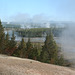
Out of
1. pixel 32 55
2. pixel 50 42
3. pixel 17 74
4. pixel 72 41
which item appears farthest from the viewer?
pixel 72 41

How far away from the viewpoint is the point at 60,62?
27.1 m

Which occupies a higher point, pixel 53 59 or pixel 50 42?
pixel 50 42

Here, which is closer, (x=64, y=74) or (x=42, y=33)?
(x=64, y=74)

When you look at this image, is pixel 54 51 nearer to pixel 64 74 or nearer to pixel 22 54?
pixel 22 54

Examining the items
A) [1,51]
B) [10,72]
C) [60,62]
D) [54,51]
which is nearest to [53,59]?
[60,62]

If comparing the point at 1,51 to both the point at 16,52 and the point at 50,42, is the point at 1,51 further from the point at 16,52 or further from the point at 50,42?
the point at 50,42

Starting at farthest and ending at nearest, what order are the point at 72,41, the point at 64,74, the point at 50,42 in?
the point at 72,41 < the point at 50,42 < the point at 64,74

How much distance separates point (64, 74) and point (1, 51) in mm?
16233

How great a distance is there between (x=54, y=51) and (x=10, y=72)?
57.9ft

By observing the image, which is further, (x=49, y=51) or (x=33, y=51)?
(x=49, y=51)

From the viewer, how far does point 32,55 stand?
28234 mm

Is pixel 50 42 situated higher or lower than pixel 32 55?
higher

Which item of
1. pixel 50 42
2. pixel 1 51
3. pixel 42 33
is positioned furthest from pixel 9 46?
pixel 42 33

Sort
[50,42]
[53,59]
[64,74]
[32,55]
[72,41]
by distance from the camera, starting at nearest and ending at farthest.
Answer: [64,74], [53,59], [32,55], [50,42], [72,41]
